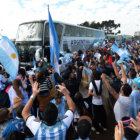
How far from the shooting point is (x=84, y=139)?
1543 mm

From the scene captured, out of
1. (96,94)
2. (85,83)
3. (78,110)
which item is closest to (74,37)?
(85,83)

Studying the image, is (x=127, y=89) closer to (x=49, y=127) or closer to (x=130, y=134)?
(x=130, y=134)

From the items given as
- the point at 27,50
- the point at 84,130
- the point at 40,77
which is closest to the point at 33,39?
the point at 27,50

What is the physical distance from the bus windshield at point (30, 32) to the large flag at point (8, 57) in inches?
255

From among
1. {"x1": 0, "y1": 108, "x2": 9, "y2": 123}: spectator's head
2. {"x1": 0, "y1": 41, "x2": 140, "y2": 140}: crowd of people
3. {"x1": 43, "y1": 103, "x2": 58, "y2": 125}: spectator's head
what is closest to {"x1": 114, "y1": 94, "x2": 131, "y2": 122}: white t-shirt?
{"x1": 0, "y1": 41, "x2": 140, "y2": 140}: crowd of people

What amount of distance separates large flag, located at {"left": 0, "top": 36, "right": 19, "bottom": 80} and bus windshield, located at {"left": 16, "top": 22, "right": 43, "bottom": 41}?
6.48 meters

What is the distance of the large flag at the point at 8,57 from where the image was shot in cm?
282

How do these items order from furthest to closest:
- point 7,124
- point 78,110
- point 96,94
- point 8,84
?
point 8,84, point 96,94, point 78,110, point 7,124

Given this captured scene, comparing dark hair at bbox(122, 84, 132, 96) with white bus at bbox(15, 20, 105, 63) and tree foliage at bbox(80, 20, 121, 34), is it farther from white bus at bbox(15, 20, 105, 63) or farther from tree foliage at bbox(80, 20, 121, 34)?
tree foliage at bbox(80, 20, 121, 34)

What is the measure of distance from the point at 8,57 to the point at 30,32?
24.2 ft

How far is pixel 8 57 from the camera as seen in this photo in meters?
2.93

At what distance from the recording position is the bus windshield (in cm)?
943

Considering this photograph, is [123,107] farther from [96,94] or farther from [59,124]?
[59,124]

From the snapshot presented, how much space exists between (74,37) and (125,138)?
1320 centimetres
